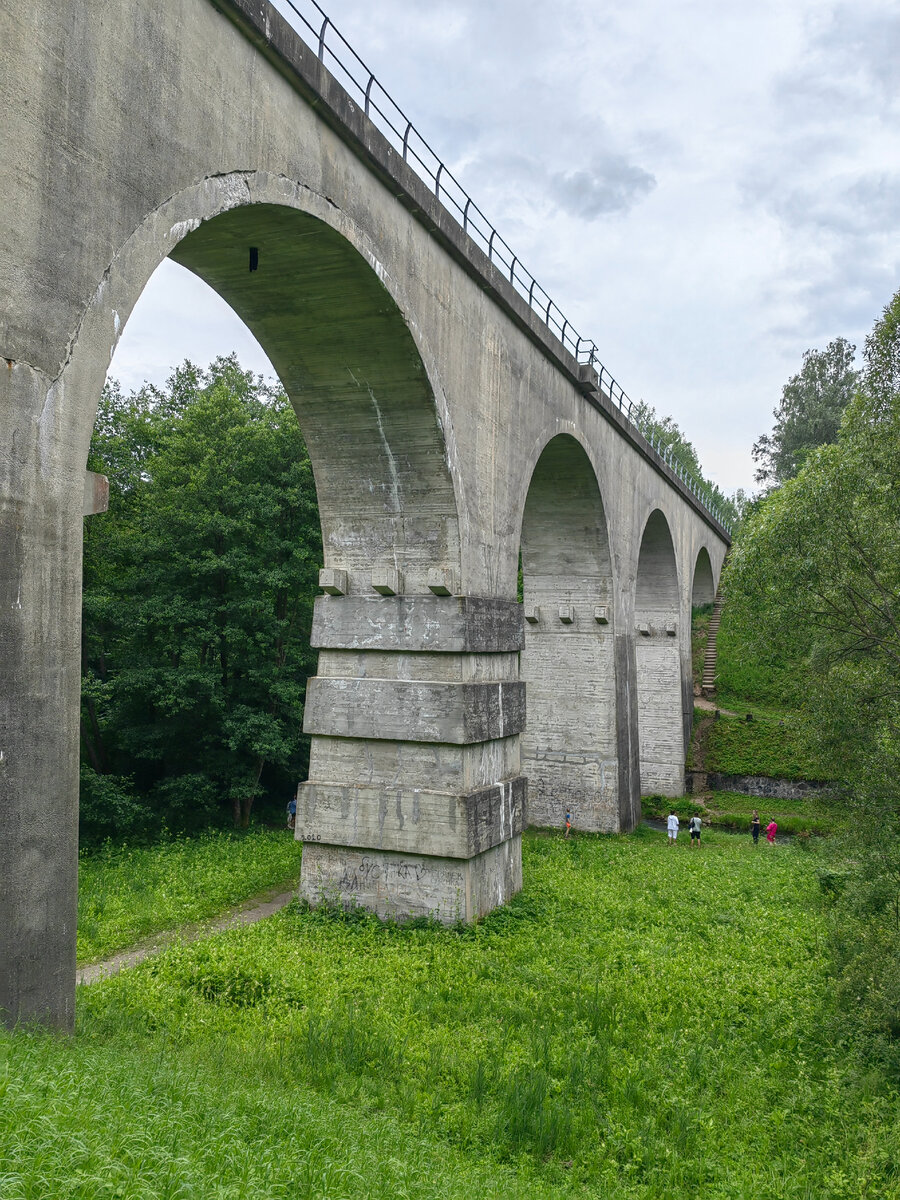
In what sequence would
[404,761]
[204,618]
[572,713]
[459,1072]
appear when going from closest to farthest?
[459,1072] < [404,761] < [204,618] < [572,713]

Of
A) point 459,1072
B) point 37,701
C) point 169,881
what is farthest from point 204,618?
point 37,701

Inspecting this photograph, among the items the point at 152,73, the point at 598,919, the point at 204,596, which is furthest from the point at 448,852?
the point at 204,596

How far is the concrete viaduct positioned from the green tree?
978 inches

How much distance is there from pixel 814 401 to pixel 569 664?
96.4 ft

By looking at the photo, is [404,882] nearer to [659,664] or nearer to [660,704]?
[660,704]

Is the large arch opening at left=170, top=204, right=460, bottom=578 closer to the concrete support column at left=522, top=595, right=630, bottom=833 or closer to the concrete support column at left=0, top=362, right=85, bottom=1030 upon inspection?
the concrete support column at left=0, top=362, right=85, bottom=1030

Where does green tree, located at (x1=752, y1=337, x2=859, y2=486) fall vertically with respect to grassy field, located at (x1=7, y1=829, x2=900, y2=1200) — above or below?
above

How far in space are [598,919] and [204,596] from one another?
10.2 metres

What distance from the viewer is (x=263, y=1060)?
5988 mm

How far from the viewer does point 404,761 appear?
10.1m

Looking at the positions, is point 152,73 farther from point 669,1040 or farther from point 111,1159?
point 669,1040

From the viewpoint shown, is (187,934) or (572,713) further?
(572,713)

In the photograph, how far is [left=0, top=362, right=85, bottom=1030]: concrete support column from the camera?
4.52 metres

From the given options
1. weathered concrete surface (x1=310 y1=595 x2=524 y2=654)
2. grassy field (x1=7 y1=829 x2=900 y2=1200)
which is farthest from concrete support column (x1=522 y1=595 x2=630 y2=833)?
weathered concrete surface (x1=310 y1=595 x2=524 y2=654)
